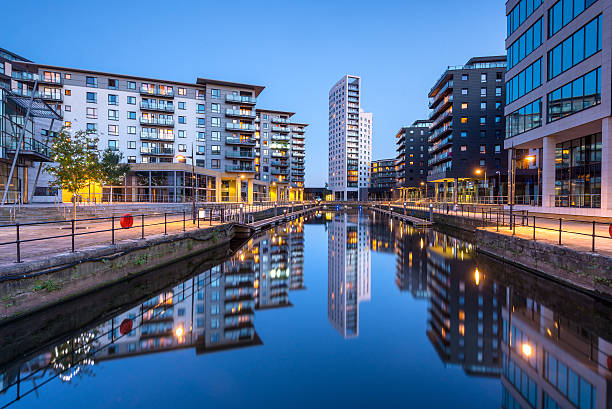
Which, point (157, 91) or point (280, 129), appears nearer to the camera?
point (157, 91)

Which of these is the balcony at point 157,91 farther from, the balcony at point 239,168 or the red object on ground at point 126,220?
the red object on ground at point 126,220

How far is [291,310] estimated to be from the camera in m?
9.51

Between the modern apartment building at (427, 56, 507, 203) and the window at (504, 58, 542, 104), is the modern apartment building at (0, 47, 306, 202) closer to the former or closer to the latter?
the window at (504, 58, 542, 104)

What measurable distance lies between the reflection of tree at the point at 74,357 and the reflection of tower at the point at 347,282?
18.4ft

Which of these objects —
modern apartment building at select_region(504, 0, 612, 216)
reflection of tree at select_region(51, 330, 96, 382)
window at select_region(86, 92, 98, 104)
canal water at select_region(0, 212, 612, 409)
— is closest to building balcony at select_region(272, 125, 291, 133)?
window at select_region(86, 92, 98, 104)

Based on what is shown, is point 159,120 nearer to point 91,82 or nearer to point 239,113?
point 91,82

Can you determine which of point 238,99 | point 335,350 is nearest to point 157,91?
point 238,99

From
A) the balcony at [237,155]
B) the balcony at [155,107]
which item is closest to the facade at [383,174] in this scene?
the balcony at [237,155]

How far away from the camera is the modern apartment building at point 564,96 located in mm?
19516

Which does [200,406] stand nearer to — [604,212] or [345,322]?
[345,322]

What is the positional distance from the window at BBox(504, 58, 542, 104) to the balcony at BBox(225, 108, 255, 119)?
42.6 metres

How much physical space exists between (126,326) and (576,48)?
1249 inches

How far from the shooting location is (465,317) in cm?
839

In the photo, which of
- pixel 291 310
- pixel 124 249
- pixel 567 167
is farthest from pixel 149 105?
pixel 567 167
